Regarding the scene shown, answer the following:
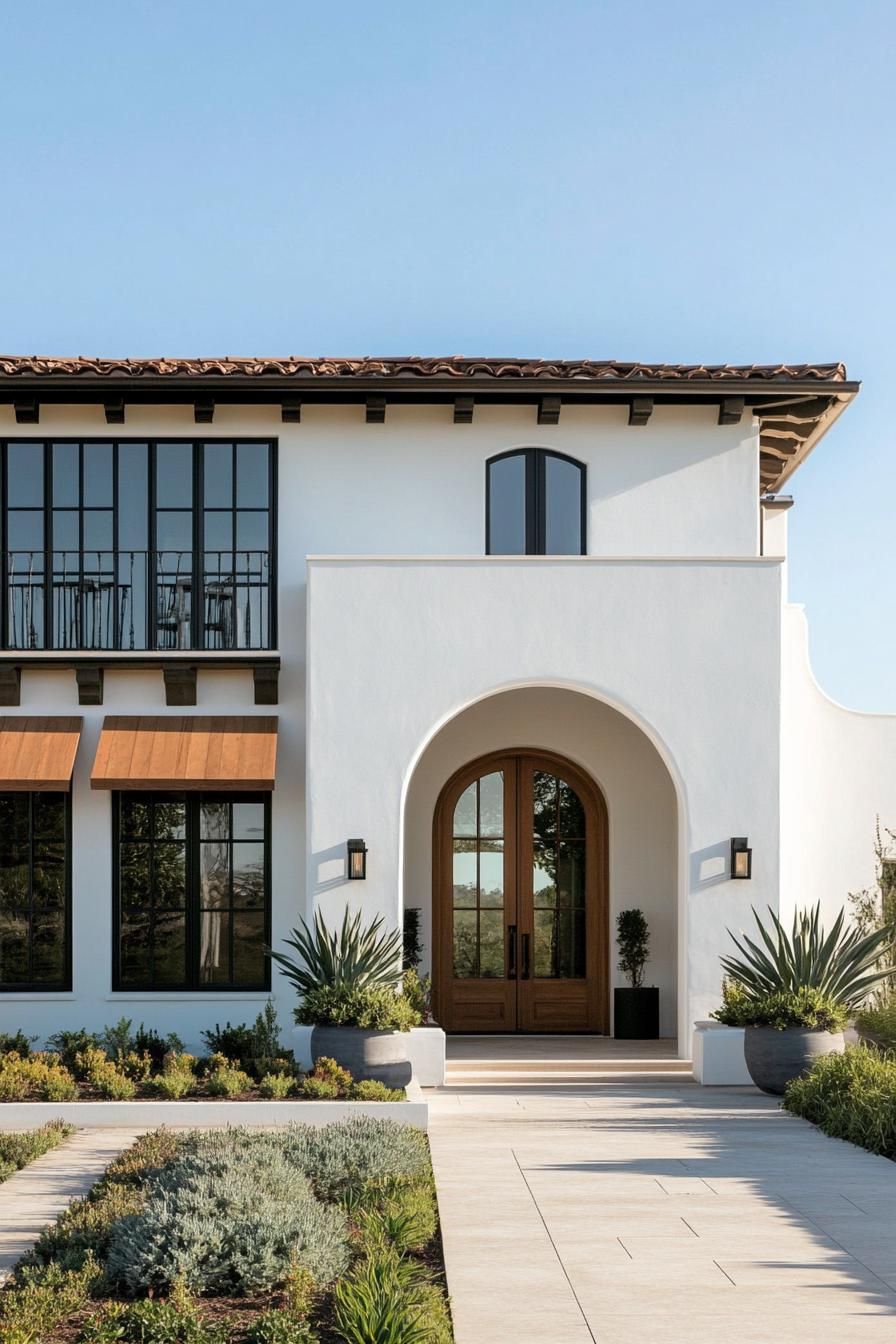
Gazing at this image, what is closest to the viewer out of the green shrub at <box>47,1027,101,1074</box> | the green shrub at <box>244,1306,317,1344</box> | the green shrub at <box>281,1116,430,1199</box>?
the green shrub at <box>244,1306,317,1344</box>

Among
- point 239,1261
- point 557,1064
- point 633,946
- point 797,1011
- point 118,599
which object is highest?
point 118,599

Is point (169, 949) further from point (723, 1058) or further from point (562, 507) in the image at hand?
point (562, 507)

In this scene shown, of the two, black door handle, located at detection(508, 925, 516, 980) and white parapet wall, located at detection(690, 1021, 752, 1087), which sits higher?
black door handle, located at detection(508, 925, 516, 980)

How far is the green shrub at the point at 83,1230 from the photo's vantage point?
7.73 metres

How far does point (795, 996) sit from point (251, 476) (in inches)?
325

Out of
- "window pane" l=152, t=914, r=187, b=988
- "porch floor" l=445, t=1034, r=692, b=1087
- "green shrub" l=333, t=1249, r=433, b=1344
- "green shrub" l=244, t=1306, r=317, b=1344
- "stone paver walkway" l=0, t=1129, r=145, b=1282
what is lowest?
"porch floor" l=445, t=1034, r=692, b=1087

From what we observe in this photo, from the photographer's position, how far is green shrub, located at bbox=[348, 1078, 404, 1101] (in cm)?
1316

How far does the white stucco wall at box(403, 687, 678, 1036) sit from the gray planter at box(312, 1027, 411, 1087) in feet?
13.1

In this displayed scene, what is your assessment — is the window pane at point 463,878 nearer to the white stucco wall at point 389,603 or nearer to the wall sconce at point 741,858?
the white stucco wall at point 389,603

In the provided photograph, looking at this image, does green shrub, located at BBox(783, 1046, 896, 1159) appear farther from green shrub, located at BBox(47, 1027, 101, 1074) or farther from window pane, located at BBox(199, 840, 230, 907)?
green shrub, located at BBox(47, 1027, 101, 1074)

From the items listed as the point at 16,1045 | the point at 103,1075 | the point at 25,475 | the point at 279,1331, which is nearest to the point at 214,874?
the point at 16,1045

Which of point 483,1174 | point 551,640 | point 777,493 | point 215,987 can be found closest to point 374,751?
point 551,640

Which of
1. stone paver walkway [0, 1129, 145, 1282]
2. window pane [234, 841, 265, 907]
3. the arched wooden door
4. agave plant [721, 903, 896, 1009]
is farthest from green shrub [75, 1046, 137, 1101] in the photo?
agave plant [721, 903, 896, 1009]

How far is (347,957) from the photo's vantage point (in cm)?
1467
